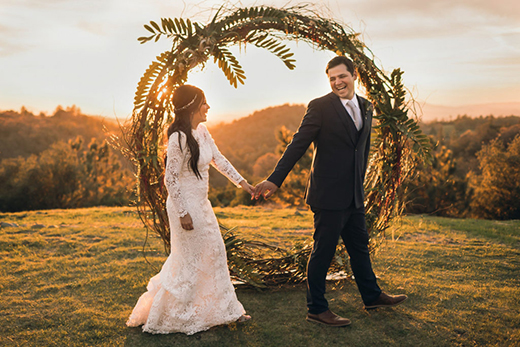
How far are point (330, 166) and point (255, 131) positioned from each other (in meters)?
46.7

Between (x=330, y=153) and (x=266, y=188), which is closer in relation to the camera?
(x=266, y=188)

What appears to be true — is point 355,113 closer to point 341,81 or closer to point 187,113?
point 341,81

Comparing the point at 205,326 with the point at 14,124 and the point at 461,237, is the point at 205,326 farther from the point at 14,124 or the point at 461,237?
the point at 14,124

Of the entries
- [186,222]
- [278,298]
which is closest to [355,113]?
[186,222]

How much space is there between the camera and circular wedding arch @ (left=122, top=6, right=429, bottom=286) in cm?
359

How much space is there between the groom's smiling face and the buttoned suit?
70 mm

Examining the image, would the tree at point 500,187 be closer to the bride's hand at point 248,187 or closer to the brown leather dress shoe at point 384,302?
Answer: the brown leather dress shoe at point 384,302

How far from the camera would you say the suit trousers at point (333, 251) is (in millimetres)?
3289

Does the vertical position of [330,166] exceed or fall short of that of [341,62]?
it falls short

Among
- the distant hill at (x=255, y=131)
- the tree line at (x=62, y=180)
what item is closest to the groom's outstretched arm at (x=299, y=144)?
the tree line at (x=62, y=180)

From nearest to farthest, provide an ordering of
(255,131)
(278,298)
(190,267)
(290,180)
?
1. (190,267)
2. (278,298)
3. (290,180)
4. (255,131)

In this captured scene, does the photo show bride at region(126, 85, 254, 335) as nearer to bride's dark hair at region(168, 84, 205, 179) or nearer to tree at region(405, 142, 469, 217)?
bride's dark hair at region(168, 84, 205, 179)

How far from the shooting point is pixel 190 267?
3221mm

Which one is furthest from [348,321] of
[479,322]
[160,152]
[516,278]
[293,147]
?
[516,278]
